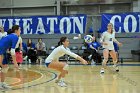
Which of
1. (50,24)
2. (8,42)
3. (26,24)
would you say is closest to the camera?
(8,42)

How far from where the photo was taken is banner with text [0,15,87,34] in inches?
835

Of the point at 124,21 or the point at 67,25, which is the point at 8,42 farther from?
Result: the point at 124,21

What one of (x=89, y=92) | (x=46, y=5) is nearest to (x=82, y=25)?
(x=46, y=5)

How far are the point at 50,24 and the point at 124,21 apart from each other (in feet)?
15.7

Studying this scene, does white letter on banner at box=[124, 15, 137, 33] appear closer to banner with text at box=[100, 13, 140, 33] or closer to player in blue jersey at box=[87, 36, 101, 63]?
banner with text at box=[100, 13, 140, 33]

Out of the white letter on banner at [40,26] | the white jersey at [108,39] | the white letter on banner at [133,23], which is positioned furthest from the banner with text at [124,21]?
the white jersey at [108,39]

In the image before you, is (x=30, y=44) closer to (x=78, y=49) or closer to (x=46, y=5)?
(x=78, y=49)

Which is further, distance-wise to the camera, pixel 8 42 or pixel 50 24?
pixel 50 24

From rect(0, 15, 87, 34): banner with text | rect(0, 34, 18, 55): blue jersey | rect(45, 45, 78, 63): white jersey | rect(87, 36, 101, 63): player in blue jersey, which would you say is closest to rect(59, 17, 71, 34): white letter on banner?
rect(0, 15, 87, 34): banner with text

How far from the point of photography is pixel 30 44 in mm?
20031

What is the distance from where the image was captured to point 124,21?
2059 cm

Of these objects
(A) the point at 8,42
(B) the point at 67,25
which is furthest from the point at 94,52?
(A) the point at 8,42

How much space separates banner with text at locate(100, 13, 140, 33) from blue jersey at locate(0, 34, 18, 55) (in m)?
12.6

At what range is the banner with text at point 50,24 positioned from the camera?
21219 millimetres
